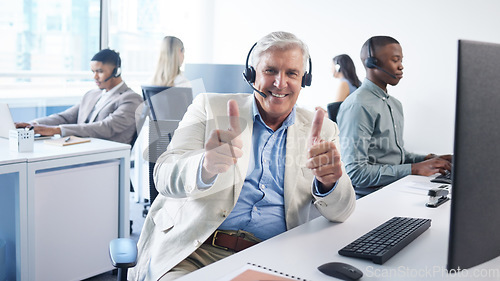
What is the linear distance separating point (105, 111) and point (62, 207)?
107 cm

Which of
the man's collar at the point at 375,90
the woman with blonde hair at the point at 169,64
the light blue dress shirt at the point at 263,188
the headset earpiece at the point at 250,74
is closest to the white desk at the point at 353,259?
the light blue dress shirt at the point at 263,188

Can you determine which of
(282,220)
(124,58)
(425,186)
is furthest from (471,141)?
(124,58)

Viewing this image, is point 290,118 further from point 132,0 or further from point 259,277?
point 132,0

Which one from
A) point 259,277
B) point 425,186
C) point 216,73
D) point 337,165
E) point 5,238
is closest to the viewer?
point 259,277

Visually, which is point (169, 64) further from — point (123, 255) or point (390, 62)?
point (123, 255)

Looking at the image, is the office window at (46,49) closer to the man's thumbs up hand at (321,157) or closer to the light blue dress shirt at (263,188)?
the light blue dress shirt at (263,188)

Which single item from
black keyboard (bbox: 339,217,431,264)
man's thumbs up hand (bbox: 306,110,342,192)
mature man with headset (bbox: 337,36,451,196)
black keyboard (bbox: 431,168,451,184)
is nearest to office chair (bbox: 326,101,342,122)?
mature man with headset (bbox: 337,36,451,196)

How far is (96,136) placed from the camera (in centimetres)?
328

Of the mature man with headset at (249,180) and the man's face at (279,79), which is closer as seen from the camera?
the mature man with headset at (249,180)

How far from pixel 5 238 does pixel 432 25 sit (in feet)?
13.4

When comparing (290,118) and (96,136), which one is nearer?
(290,118)

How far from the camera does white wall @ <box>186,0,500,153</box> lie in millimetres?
4605

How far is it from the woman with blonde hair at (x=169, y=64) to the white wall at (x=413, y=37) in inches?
67.3

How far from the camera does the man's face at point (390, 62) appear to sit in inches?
104
